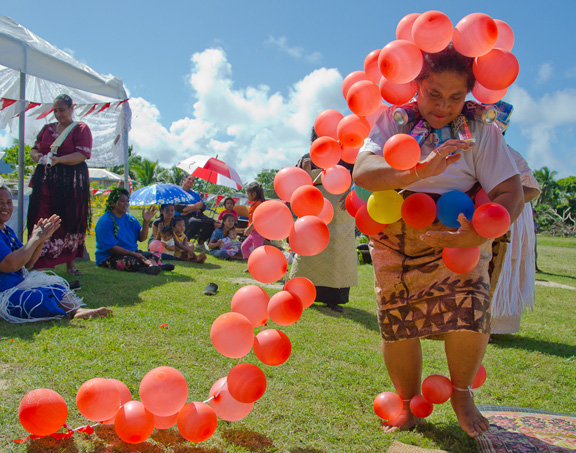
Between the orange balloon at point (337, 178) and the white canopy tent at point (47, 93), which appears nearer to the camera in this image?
the orange balloon at point (337, 178)

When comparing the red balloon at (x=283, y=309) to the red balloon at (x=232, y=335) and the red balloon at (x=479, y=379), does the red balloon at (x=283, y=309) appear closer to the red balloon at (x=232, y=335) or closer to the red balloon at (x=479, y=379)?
the red balloon at (x=232, y=335)

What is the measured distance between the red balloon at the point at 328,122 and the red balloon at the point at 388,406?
136cm

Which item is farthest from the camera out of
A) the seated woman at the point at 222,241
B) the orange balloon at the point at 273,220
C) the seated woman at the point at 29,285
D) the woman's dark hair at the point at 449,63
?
the seated woman at the point at 222,241

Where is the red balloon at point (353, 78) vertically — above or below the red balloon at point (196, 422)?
above

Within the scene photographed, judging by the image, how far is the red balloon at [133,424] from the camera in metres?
1.73

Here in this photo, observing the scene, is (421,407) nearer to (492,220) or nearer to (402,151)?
(492,220)

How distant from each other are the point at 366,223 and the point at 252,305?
2.17ft

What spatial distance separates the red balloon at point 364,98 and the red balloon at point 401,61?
8.8 inches

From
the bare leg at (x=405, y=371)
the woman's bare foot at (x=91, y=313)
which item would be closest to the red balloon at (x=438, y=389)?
the bare leg at (x=405, y=371)

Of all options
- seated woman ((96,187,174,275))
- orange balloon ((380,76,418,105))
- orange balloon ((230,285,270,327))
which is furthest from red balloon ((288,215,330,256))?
seated woman ((96,187,174,275))

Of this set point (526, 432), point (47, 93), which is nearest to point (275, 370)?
point (526, 432)

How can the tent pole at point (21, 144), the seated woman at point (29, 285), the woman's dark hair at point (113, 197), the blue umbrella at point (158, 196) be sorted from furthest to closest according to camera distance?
the blue umbrella at point (158, 196) → the woman's dark hair at point (113, 197) → the tent pole at point (21, 144) → the seated woman at point (29, 285)

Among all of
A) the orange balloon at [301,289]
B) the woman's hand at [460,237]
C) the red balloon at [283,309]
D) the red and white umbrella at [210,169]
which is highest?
the red and white umbrella at [210,169]

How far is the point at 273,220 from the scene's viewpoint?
6.71ft
